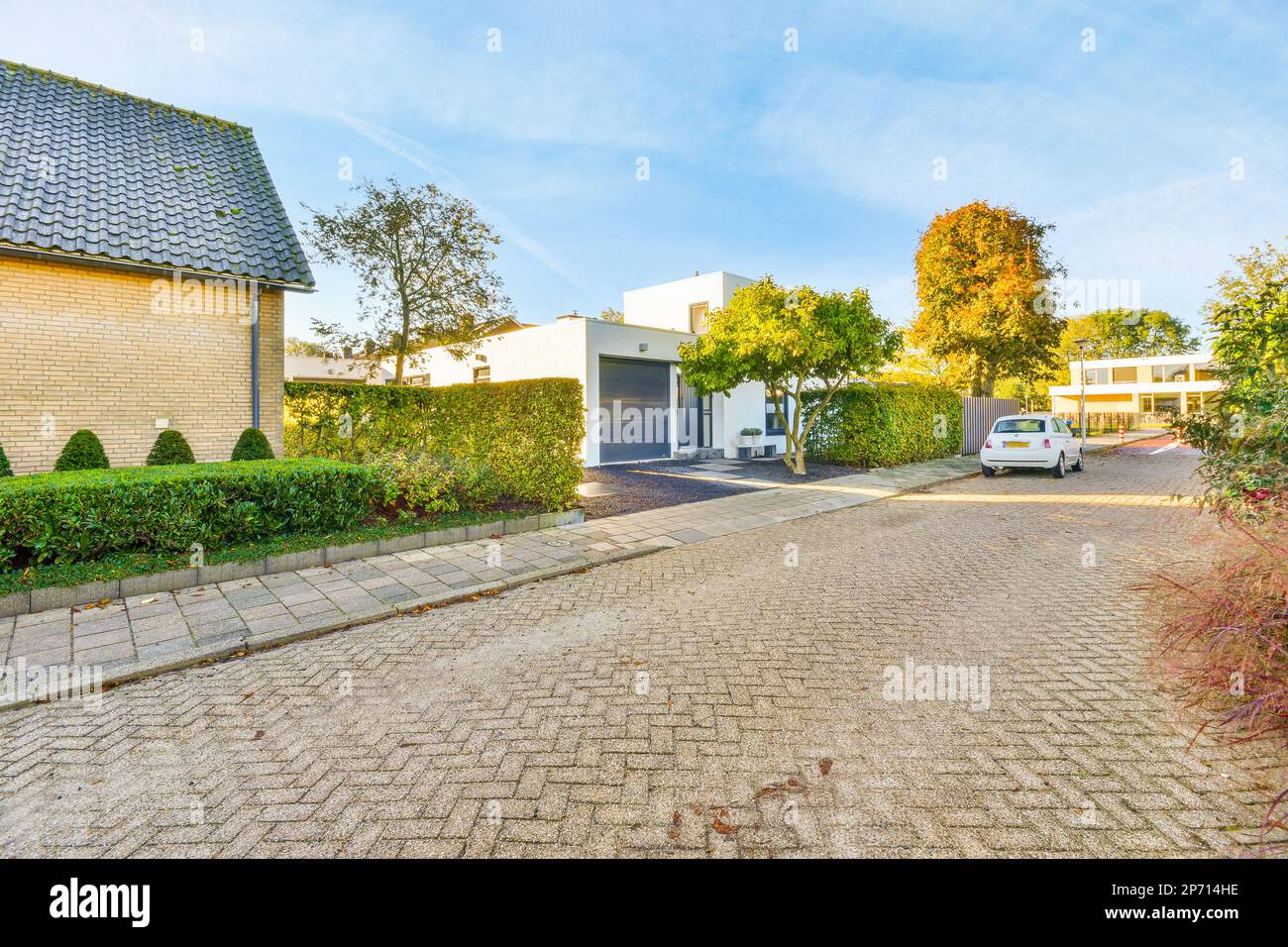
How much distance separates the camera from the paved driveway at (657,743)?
2332mm

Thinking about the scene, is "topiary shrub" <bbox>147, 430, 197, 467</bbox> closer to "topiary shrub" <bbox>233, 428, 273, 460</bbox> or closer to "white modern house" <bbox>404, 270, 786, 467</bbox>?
"topiary shrub" <bbox>233, 428, 273, 460</bbox>

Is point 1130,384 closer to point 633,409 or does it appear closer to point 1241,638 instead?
point 633,409

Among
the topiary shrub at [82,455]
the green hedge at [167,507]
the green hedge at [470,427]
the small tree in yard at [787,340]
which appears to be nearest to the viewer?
the green hedge at [167,507]

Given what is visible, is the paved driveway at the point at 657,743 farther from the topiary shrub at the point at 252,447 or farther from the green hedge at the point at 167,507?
the topiary shrub at the point at 252,447

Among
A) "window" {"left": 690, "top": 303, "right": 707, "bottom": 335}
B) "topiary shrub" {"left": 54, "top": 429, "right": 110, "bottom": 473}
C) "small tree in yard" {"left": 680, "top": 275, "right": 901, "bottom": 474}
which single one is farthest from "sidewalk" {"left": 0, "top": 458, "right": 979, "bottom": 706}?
"window" {"left": 690, "top": 303, "right": 707, "bottom": 335}

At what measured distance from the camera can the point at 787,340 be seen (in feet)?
44.6

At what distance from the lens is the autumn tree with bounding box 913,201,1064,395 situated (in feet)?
78.3

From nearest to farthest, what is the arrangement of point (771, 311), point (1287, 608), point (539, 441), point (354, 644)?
1. point (1287, 608)
2. point (354, 644)
3. point (539, 441)
4. point (771, 311)

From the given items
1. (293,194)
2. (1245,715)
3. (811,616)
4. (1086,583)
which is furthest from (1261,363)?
(293,194)

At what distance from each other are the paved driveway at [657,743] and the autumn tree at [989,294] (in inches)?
882

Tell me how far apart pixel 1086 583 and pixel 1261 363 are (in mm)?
2445

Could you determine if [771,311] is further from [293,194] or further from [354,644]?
[354,644]

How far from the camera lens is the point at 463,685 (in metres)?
3.71

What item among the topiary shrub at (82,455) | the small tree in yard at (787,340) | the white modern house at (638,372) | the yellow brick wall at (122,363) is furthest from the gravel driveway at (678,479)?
the topiary shrub at (82,455)
